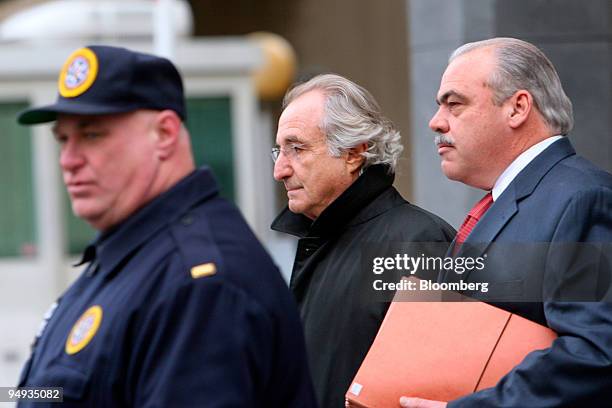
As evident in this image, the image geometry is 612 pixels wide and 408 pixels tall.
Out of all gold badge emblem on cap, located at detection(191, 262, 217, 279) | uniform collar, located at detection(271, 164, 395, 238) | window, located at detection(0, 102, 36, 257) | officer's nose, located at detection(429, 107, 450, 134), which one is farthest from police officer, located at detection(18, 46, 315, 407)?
window, located at detection(0, 102, 36, 257)

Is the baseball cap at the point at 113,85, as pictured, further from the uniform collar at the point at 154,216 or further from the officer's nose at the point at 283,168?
the officer's nose at the point at 283,168

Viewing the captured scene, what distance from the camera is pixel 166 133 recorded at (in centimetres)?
255

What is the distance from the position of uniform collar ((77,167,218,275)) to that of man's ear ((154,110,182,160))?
0.20 ft

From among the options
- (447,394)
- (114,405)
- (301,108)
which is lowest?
(447,394)

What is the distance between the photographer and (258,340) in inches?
94.2

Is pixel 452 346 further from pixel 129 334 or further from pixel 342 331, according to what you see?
pixel 129 334

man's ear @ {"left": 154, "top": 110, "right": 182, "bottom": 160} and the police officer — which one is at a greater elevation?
man's ear @ {"left": 154, "top": 110, "right": 182, "bottom": 160}

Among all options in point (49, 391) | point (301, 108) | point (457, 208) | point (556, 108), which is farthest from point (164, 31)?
point (49, 391)

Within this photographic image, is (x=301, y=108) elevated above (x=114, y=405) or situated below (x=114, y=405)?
above

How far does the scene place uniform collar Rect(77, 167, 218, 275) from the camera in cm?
252

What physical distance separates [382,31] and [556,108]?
11357 millimetres

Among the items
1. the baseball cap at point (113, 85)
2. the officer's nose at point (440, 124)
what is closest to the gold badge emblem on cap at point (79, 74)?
the baseball cap at point (113, 85)

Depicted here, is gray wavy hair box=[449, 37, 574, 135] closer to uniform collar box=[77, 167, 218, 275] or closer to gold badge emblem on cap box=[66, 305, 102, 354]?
uniform collar box=[77, 167, 218, 275]

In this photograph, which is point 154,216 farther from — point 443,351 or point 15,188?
point 15,188
